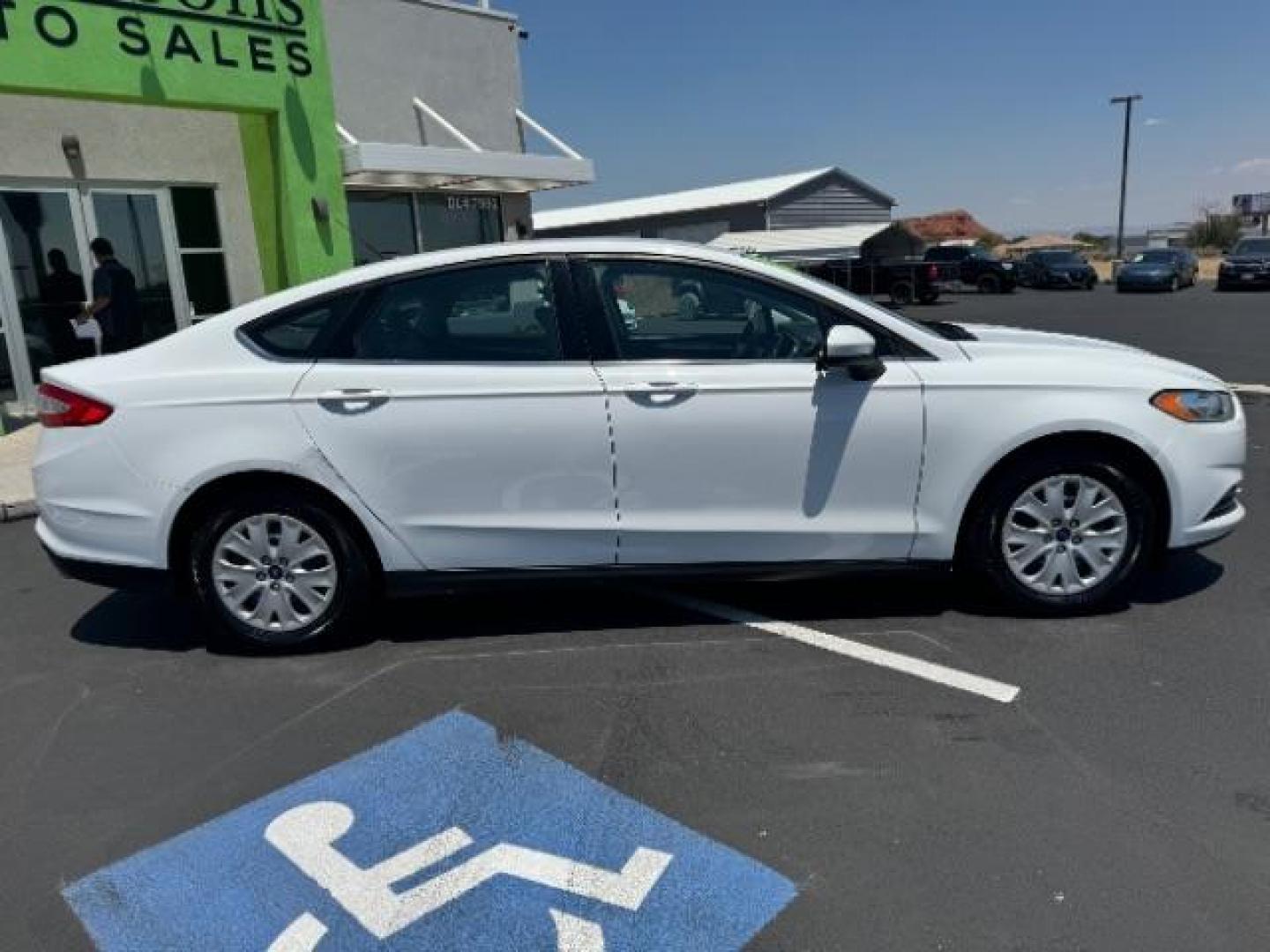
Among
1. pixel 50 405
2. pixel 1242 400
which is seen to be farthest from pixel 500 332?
pixel 1242 400

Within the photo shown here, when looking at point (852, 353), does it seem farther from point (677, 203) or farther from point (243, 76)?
point (677, 203)

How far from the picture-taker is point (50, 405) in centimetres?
384

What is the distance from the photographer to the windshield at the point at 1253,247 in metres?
27.4

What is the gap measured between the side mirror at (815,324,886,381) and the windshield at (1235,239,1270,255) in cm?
2972

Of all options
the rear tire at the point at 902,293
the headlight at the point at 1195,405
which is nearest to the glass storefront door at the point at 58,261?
the headlight at the point at 1195,405

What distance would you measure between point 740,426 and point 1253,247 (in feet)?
100

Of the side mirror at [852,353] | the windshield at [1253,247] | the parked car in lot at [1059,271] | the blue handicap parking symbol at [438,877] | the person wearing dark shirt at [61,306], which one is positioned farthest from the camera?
the parked car in lot at [1059,271]

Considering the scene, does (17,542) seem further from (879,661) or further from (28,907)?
(879,661)

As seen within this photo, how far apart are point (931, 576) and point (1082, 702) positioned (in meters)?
0.84

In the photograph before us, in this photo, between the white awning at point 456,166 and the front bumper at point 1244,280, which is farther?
the front bumper at point 1244,280

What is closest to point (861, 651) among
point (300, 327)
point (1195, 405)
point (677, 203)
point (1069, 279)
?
point (1195, 405)

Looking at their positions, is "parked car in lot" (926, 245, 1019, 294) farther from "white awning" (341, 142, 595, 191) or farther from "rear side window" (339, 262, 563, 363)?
"rear side window" (339, 262, 563, 363)

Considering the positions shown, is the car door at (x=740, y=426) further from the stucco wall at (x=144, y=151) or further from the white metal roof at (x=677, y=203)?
the white metal roof at (x=677, y=203)

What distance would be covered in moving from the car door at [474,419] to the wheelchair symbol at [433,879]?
139 centimetres
